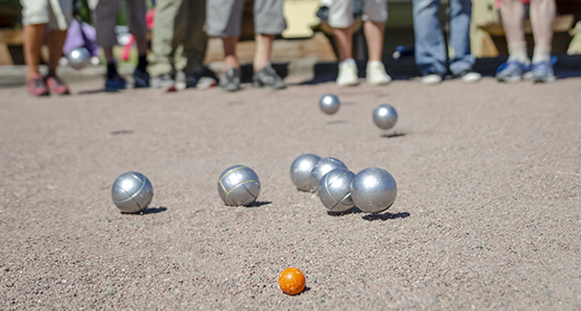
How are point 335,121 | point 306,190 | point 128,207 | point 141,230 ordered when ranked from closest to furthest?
point 141,230 < point 128,207 < point 306,190 < point 335,121

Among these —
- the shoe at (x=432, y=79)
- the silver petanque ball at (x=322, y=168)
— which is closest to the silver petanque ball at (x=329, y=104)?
the silver petanque ball at (x=322, y=168)

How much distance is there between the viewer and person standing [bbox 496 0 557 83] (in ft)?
21.8

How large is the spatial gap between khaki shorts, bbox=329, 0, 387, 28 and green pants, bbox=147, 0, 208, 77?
2.08m

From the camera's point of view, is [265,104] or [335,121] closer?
[335,121]

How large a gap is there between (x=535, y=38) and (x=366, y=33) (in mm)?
2084

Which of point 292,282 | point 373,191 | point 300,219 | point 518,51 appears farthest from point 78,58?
point 292,282

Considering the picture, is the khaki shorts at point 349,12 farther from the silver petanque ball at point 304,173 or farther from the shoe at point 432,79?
the silver petanque ball at point 304,173

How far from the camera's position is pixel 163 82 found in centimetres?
784

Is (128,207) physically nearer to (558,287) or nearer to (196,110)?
(558,287)

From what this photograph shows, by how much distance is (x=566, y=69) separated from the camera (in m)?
8.33

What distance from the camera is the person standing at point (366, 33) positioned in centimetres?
745

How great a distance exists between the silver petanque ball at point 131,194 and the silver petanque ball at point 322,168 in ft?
2.91

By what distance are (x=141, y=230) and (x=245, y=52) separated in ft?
24.9

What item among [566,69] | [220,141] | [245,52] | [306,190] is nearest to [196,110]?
[220,141]
